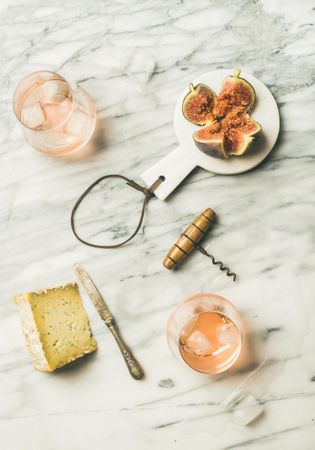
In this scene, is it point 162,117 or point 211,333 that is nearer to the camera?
point 211,333

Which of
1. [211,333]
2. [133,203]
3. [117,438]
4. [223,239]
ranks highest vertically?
[133,203]

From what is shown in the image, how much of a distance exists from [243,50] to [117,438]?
1.11 metres

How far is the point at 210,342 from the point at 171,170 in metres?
0.46

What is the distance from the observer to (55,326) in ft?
A: 4.49

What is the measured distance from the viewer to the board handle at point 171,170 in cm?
139

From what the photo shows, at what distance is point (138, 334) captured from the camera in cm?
140

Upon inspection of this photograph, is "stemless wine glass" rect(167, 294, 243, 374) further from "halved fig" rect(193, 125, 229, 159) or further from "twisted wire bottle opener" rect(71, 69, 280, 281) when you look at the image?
"halved fig" rect(193, 125, 229, 159)

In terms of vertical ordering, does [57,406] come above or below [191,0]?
below

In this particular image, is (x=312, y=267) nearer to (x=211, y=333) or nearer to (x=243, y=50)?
(x=211, y=333)

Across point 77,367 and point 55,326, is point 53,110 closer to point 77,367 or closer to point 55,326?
point 55,326

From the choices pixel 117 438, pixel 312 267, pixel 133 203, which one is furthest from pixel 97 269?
pixel 312 267

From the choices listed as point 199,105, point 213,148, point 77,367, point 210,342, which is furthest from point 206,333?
point 199,105

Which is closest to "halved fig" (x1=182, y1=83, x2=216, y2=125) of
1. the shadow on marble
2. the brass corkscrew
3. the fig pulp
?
the fig pulp

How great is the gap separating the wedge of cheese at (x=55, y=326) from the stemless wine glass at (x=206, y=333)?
242 millimetres
